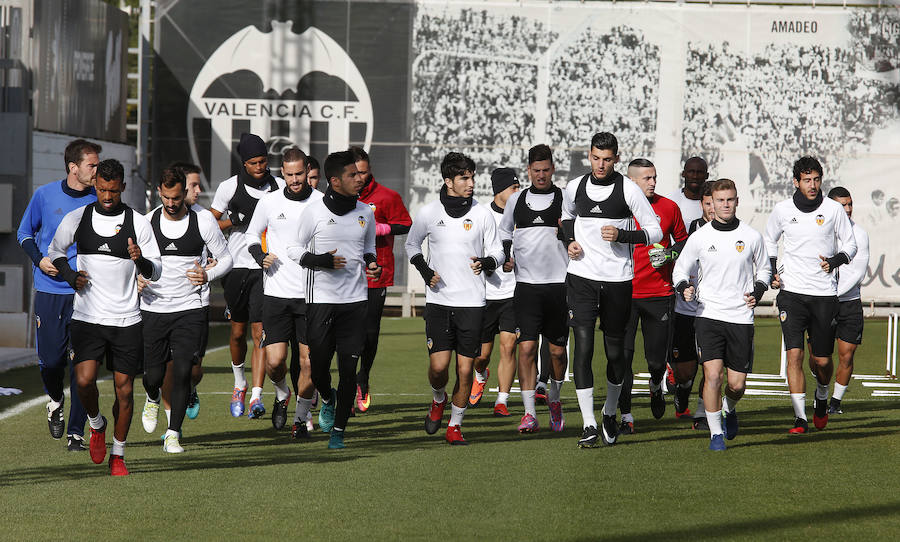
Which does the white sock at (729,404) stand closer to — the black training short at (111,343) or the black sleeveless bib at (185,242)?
the black sleeveless bib at (185,242)

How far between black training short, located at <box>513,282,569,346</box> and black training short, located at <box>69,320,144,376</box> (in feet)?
10.8

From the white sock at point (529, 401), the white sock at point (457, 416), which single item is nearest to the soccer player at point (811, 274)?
the white sock at point (529, 401)

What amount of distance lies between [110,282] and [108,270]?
8 centimetres

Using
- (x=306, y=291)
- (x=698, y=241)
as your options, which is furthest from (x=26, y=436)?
(x=698, y=241)

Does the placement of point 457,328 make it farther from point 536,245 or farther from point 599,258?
point 599,258

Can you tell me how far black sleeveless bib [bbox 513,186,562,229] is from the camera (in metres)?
10.2

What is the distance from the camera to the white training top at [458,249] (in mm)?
9500

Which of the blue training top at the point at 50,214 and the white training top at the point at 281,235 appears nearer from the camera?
the blue training top at the point at 50,214

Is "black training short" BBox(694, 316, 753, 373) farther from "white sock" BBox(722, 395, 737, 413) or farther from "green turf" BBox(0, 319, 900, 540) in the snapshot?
"green turf" BBox(0, 319, 900, 540)

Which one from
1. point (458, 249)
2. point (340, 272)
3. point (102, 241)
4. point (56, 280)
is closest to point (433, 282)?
point (458, 249)

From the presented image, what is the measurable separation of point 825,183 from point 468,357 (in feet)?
61.4

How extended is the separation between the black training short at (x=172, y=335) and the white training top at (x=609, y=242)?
2.88 m

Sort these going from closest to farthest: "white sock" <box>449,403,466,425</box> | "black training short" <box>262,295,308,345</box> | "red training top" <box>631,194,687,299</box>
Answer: "white sock" <box>449,403,466,425</box> → "black training short" <box>262,295,308,345</box> → "red training top" <box>631,194,687,299</box>

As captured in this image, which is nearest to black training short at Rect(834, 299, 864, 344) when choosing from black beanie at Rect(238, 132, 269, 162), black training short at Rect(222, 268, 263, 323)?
black training short at Rect(222, 268, 263, 323)
